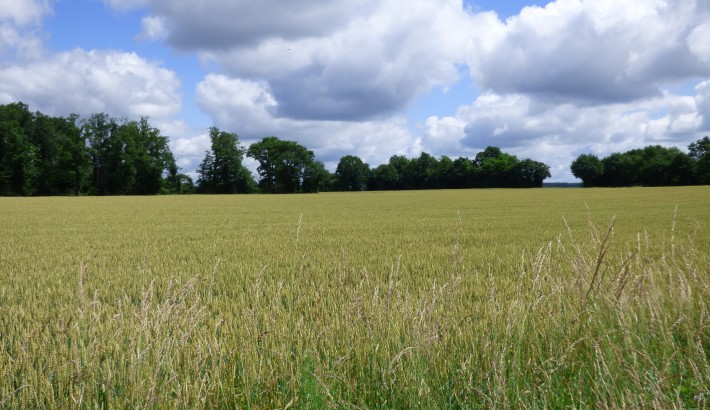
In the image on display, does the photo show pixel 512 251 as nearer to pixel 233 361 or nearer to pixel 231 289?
pixel 231 289

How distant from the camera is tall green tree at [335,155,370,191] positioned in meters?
133

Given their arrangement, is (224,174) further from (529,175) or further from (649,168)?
(649,168)

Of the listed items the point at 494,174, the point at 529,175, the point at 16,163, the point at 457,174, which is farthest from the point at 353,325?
the point at 457,174

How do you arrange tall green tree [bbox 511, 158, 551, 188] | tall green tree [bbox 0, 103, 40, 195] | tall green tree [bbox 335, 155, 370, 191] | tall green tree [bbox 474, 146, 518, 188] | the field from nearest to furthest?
the field
tall green tree [bbox 0, 103, 40, 195]
tall green tree [bbox 511, 158, 551, 188]
tall green tree [bbox 474, 146, 518, 188]
tall green tree [bbox 335, 155, 370, 191]

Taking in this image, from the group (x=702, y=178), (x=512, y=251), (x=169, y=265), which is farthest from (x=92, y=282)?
(x=702, y=178)

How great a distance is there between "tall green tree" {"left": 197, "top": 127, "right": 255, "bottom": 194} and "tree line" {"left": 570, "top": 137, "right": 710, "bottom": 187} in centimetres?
7813

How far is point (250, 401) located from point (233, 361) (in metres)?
0.54

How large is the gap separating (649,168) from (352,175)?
224ft

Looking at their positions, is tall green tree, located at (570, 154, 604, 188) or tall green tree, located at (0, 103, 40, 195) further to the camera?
tall green tree, located at (570, 154, 604, 188)

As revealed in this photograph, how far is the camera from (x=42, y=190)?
85938mm

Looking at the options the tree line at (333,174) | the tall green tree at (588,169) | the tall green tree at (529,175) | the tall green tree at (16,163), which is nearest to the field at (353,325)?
the tall green tree at (16,163)

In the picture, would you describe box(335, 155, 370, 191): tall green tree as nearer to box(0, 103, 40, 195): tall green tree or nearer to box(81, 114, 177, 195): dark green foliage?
box(81, 114, 177, 195): dark green foliage

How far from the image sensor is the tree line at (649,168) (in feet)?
322

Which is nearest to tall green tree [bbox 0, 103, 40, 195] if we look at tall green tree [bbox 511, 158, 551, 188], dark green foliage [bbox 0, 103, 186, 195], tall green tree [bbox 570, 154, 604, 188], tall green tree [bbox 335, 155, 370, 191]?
dark green foliage [bbox 0, 103, 186, 195]
